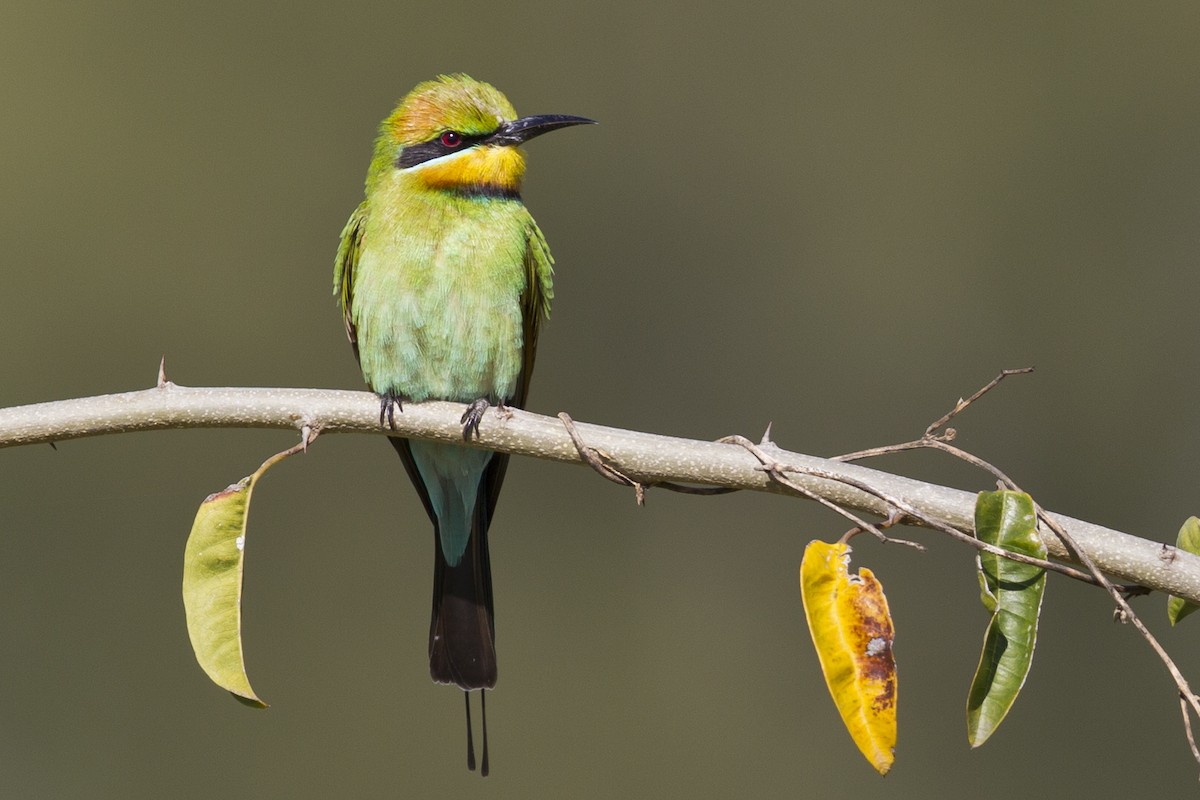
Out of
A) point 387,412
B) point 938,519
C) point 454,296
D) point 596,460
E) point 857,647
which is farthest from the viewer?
point 454,296

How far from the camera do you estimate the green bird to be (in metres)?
2.29

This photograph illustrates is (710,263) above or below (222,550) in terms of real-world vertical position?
above

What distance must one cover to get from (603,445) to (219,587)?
0.43 meters

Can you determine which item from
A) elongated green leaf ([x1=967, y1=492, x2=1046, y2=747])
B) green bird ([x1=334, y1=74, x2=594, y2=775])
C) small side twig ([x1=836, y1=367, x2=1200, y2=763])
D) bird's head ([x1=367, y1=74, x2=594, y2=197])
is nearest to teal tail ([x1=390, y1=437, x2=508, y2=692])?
green bird ([x1=334, y1=74, x2=594, y2=775])

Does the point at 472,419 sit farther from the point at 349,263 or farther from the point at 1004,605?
the point at 349,263

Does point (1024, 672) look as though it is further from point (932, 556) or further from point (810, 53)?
point (810, 53)

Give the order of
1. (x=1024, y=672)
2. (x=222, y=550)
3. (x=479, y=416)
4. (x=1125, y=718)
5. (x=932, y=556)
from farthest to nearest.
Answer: (x=932, y=556)
(x=1125, y=718)
(x=479, y=416)
(x=222, y=550)
(x=1024, y=672)

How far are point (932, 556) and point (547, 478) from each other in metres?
1.20

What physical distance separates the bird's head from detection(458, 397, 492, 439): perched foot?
0.69 meters

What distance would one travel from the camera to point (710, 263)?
479cm

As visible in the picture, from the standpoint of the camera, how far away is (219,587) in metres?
1.48

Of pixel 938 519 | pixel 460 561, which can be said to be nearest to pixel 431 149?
pixel 460 561

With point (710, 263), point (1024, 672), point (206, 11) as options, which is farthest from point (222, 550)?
point (206, 11)

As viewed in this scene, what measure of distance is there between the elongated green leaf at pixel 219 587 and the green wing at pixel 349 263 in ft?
3.11
